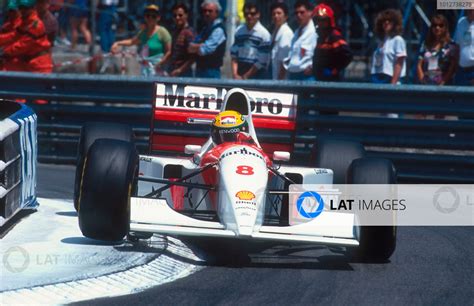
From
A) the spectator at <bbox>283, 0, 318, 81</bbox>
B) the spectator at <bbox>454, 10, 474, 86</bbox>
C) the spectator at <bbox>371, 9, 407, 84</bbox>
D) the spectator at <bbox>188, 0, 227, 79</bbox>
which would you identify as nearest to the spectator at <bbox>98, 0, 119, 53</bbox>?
the spectator at <bbox>188, 0, 227, 79</bbox>

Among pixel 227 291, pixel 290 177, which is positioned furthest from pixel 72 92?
pixel 227 291

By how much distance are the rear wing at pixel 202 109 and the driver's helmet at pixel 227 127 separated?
1.16m

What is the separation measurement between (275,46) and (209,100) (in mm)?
3218

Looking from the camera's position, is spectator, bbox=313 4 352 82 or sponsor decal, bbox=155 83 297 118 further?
spectator, bbox=313 4 352 82

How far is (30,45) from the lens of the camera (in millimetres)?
14297

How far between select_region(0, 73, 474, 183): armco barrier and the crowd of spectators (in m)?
0.52

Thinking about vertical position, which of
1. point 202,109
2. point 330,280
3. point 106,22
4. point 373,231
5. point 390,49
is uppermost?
point 390,49

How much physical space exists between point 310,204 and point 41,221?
7.47 feet

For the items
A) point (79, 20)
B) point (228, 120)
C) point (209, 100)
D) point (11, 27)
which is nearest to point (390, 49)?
point (209, 100)

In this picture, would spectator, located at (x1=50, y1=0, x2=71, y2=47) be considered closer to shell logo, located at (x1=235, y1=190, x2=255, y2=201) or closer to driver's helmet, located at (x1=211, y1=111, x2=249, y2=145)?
driver's helmet, located at (x1=211, y1=111, x2=249, y2=145)

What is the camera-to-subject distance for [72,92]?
44.2 feet

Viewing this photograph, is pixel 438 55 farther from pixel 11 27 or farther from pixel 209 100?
pixel 11 27

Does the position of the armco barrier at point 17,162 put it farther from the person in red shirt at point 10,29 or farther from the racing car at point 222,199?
the person in red shirt at point 10,29

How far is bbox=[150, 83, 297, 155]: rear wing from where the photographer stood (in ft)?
34.1
